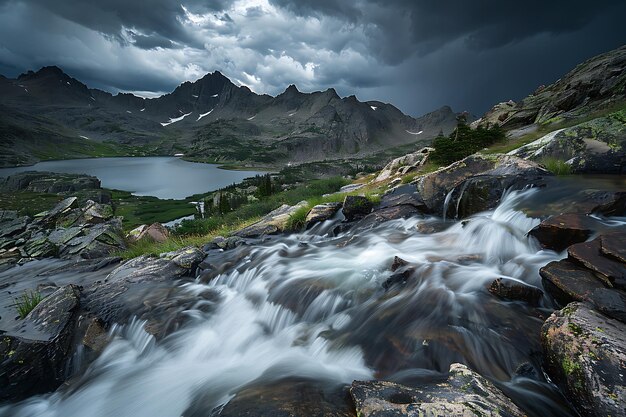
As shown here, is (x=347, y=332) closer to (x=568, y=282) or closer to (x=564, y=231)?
(x=568, y=282)

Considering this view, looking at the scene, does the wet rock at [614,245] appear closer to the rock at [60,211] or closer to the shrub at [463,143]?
the shrub at [463,143]

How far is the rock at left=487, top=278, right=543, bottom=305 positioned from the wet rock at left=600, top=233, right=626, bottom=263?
142 cm

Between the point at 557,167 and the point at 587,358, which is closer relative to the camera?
the point at 587,358

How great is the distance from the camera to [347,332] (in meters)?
7.13

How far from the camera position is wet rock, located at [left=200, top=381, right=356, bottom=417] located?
13.4 feet

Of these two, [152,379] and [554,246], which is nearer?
[152,379]

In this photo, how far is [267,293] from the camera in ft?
33.1

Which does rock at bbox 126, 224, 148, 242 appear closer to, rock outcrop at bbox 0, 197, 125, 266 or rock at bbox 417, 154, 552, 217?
rock outcrop at bbox 0, 197, 125, 266

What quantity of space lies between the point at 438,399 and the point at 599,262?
480 centimetres

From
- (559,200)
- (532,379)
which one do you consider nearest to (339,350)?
(532,379)

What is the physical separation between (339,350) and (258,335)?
257 cm

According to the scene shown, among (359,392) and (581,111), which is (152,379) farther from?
(581,111)

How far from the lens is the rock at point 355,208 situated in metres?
16.6

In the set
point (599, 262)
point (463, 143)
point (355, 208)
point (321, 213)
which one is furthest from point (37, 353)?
point (463, 143)
